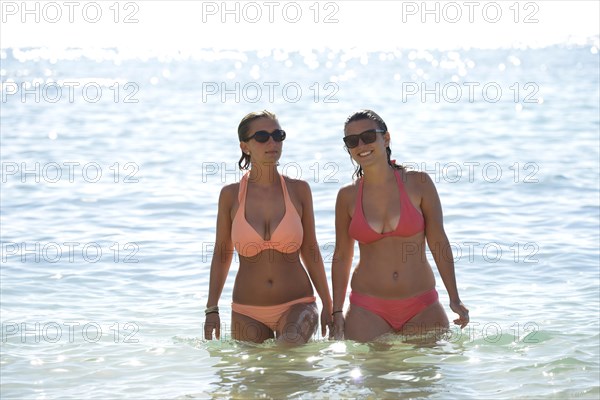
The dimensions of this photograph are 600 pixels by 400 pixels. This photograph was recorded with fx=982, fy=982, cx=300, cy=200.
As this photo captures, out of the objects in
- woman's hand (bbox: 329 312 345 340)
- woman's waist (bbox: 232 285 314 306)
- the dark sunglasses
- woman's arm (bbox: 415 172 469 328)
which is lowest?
woman's hand (bbox: 329 312 345 340)

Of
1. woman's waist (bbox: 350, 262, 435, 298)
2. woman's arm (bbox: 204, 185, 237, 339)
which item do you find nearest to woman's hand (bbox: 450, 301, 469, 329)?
woman's waist (bbox: 350, 262, 435, 298)

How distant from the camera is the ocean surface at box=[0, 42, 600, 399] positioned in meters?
7.19

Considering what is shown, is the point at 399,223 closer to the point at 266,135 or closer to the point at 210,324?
the point at 266,135

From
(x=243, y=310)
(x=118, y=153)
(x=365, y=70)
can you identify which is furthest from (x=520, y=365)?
(x=365, y=70)

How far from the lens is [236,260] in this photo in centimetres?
1117

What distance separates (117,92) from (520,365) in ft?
132


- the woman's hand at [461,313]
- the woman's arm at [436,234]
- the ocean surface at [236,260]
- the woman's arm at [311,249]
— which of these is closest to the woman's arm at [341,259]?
the woman's arm at [311,249]

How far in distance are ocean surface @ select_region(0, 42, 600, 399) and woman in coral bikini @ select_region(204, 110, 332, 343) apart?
359 mm

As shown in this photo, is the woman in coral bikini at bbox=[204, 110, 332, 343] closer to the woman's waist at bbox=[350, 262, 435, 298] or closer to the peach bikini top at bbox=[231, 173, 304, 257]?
the peach bikini top at bbox=[231, 173, 304, 257]

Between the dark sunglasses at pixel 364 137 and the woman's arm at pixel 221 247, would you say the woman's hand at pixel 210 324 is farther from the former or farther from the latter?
the dark sunglasses at pixel 364 137

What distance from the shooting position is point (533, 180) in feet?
54.5

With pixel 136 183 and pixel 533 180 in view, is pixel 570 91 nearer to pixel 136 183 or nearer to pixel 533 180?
pixel 533 180

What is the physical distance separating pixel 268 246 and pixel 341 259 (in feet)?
1.72

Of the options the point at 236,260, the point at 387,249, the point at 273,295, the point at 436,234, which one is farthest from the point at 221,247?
the point at 236,260
